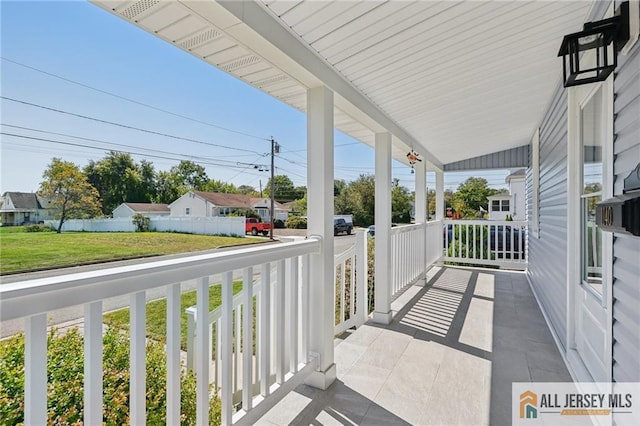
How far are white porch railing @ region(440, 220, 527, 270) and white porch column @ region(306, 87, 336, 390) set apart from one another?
544 centimetres

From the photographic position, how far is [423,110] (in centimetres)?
356

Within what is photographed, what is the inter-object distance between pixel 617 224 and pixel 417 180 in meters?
4.33

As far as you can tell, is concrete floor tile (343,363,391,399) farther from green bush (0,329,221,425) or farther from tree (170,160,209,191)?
tree (170,160,209,191)

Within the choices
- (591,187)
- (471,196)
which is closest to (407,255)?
(591,187)

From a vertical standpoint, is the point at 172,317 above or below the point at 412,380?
above

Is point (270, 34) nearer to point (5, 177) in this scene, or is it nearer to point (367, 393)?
point (5, 177)

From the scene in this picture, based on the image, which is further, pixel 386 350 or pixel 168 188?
pixel 386 350

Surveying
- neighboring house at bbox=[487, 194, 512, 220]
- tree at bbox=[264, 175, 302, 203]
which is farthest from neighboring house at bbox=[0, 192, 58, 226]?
neighboring house at bbox=[487, 194, 512, 220]

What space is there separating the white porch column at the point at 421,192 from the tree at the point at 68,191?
4.90 meters

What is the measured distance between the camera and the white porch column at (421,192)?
5.27 m

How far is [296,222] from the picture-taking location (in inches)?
78.1

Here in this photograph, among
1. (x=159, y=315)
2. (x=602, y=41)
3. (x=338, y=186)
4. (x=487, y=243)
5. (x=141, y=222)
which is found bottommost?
(x=487, y=243)

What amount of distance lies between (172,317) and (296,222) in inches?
35.3

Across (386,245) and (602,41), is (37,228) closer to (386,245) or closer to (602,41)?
(602,41)
